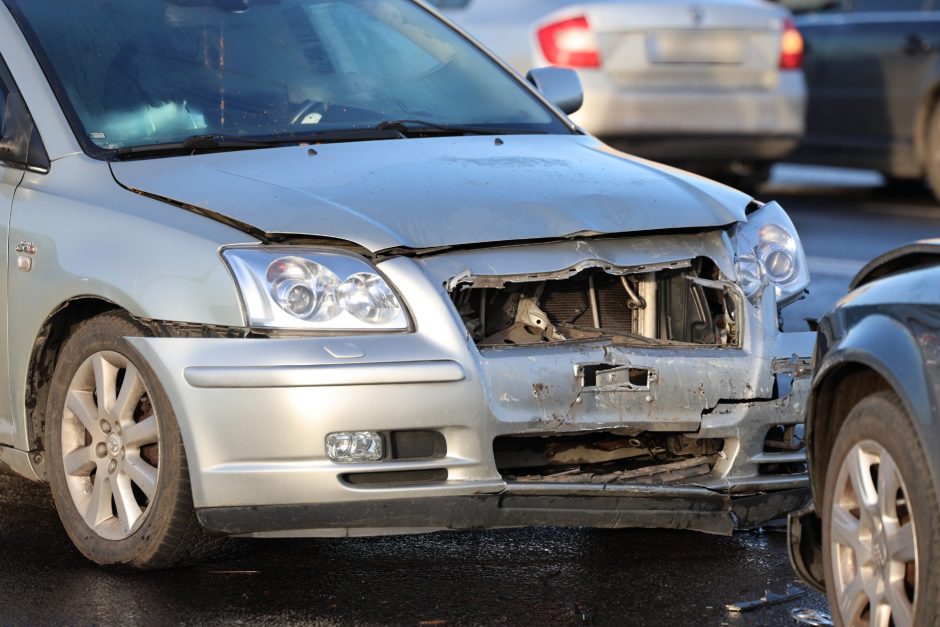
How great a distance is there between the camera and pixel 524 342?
4.69 m

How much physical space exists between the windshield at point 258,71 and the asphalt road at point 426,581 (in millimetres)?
1198

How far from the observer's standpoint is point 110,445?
4.79 meters

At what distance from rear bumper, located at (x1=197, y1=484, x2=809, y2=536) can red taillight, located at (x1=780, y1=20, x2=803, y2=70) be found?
24.5 ft

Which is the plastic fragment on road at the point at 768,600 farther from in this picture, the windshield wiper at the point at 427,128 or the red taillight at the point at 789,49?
the red taillight at the point at 789,49

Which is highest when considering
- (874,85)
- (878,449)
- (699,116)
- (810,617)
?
(874,85)

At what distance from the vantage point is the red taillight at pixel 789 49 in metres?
11.7

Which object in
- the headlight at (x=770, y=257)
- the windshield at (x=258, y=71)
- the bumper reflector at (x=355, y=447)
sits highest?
the windshield at (x=258, y=71)

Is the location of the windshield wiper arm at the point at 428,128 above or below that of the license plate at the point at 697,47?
below

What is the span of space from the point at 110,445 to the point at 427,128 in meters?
1.48

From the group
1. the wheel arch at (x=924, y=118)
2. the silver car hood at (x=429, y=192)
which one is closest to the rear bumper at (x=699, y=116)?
the wheel arch at (x=924, y=118)

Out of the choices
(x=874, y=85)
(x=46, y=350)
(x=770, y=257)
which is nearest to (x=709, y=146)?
(x=874, y=85)

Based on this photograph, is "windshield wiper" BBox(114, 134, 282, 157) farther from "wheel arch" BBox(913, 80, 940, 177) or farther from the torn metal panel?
"wheel arch" BBox(913, 80, 940, 177)

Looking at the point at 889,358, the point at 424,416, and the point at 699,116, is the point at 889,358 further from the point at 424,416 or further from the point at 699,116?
the point at 699,116

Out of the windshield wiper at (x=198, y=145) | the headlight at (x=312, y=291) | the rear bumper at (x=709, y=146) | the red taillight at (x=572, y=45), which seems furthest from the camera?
the rear bumper at (x=709, y=146)
